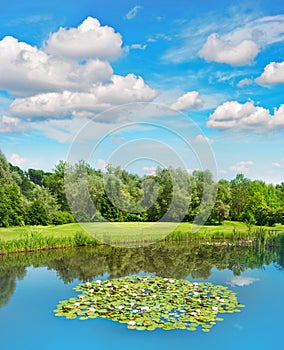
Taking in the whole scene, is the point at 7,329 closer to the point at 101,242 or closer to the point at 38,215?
the point at 101,242

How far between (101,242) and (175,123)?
812cm

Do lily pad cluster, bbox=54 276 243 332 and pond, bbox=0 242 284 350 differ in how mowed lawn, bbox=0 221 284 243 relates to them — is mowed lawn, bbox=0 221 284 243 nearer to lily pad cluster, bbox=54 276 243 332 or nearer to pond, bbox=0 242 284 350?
pond, bbox=0 242 284 350

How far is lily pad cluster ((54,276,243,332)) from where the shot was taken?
25.8ft

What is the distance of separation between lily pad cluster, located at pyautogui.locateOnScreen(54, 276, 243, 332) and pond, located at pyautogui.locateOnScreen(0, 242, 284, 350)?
0.21 m

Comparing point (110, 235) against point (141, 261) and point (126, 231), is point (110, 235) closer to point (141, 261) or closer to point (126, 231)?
point (126, 231)

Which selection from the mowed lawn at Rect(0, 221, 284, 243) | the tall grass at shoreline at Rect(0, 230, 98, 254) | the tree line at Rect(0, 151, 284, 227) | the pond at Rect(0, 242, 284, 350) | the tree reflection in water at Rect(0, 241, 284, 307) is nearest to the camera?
the pond at Rect(0, 242, 284, 350)

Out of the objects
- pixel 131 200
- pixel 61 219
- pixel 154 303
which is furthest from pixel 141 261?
pixel 61 219

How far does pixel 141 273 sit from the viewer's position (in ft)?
43.1

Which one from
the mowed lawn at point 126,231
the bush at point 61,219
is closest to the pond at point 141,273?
the mowed lawn at point 126,231

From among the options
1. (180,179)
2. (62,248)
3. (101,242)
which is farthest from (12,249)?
(180,179)

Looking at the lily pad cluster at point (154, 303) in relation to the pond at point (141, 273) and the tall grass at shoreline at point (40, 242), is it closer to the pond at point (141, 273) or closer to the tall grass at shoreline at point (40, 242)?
the pond at point (141, 273)

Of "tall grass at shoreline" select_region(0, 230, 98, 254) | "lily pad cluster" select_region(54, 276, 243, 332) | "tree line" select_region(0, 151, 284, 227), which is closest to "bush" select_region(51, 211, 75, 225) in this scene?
"tree line" select_region(0, 151, 284, 227)

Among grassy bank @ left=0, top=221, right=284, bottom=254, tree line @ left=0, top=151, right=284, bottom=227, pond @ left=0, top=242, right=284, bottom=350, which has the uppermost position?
tree line @ left=0, top=151, right=284, bottom=227

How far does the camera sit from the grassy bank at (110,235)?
16.9 m
